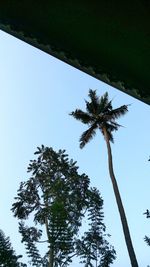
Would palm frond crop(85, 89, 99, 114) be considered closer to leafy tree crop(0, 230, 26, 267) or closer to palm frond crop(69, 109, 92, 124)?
palm frond crop(69, 109, 92, 124)

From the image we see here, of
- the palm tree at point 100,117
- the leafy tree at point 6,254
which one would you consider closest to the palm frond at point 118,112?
the palm tree at point 100,117

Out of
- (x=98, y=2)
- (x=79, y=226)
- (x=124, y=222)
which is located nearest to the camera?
(x=98, y=2)

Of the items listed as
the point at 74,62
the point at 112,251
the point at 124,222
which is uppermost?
the point at 112,251

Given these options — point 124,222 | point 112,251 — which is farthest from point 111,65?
point 112,251

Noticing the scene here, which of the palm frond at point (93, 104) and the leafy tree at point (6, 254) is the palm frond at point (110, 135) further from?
the leafy tree at point (6, 254)

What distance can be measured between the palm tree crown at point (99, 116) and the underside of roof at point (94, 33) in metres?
27.9

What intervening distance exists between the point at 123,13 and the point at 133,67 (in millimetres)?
225

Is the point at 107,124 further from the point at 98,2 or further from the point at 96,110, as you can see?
the point at 98,2

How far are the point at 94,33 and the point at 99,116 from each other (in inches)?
1144

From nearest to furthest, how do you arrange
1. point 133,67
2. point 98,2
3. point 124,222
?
1. point 98,2
2. point 133,67
3. point 124,222

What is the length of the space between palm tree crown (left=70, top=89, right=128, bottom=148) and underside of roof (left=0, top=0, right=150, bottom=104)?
2786 cm

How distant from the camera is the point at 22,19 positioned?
140 centimetres

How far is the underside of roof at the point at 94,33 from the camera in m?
1.35

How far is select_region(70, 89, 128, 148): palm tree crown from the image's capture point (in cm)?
2981
